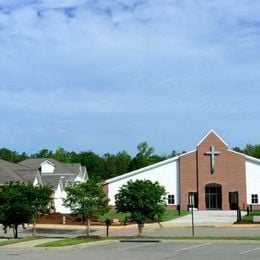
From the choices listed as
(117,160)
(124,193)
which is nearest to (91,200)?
(124,193)

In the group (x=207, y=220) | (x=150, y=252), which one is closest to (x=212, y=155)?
(x=207, y=220)

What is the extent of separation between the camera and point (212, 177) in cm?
7031

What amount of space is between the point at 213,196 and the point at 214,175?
2534 millimetres

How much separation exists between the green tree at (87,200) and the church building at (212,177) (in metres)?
34.0

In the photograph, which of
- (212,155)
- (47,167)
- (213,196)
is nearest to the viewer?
(212,155)

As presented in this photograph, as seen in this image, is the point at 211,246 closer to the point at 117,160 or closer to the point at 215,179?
the point at 215,179

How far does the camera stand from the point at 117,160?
119 m

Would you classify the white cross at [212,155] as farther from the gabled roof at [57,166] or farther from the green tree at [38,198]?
the green tree at [38,198]

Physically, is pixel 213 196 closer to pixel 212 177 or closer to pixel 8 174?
pixel 212 177

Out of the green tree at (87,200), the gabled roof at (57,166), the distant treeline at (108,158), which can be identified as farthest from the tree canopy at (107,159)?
the green tree at (87,200)

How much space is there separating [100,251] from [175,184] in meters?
47.7

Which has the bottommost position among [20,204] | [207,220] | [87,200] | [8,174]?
[207,220]

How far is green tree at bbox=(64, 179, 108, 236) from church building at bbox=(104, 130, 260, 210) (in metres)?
34.0

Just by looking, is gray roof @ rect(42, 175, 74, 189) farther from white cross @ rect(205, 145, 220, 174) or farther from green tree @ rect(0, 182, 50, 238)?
green tree @ rect(0, 182, 50, 238)
